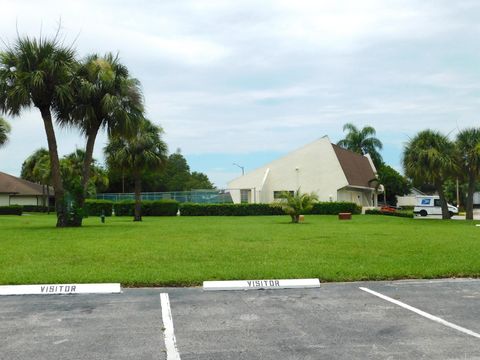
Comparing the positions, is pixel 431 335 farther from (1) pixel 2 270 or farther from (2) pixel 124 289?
(1) pixel 2 270

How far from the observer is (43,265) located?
11180 millimetres

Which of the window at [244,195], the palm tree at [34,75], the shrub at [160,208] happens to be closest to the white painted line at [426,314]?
the palm tree at [34,75]

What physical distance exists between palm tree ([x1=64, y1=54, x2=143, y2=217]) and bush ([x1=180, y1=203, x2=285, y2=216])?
21941mm

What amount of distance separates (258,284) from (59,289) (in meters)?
3.21

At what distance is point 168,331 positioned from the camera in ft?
20.4

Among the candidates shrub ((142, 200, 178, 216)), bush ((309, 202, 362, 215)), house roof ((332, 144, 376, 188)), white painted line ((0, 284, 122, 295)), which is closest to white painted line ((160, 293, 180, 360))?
white painted line ((0, 284, 122, 295))

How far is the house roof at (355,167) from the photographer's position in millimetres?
57656

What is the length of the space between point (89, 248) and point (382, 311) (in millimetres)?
9620

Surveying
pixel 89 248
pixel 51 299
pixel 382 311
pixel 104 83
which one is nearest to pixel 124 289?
pixel 51 299

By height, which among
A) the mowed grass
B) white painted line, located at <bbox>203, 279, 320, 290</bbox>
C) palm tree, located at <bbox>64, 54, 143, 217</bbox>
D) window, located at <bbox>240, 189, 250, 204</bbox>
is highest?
palm tree, located at <bbox>64, 54, 143, 217</bbox>

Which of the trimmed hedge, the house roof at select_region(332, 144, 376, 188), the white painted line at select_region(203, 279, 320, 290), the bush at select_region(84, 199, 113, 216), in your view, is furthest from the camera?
the house roof at select_region(332, 144, 376, 188)

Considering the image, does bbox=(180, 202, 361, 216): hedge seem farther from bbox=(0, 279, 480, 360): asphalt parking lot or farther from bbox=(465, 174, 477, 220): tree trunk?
bbox=(0, 279, 480, 360): asphalt parking lot

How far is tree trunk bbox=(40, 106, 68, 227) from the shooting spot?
86.3 feet

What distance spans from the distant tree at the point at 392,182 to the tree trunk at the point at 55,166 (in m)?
47.3
